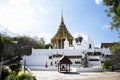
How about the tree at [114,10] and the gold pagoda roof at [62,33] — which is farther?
the gold pagoda roof at [62,33]

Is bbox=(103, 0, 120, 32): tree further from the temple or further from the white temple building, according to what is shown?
the temple

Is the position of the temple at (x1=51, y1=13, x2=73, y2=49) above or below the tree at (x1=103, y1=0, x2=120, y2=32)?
above

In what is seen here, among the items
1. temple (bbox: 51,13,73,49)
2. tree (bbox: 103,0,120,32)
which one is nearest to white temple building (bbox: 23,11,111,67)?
temple (bbox: 51,13,73,49)

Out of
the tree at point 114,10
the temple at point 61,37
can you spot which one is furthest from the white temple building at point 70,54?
the tree at point 114,10

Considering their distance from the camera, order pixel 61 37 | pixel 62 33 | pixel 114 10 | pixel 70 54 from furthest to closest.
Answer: pixel 62 33 → pixel 61 37 → pixel 70 54 → pixel 114 10

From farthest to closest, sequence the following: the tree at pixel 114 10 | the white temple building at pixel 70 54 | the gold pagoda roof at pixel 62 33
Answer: the gold pagoda roof at pixel 62 33, the white temple building at pixel 70 54, the tree at pixel 114 10

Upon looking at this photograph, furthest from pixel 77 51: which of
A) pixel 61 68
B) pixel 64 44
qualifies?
pixel 61 68

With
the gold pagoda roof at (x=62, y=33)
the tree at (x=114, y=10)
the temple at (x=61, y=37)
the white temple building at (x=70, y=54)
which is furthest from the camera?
the gold pagoda roof at (x=62, y=33)

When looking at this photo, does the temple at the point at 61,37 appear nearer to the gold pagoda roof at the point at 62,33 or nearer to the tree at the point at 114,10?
the gold pagoda roof at the point at 62,33

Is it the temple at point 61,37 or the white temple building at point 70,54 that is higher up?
the temple at point 61,37

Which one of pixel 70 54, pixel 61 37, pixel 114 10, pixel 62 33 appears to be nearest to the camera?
pixel 114 10

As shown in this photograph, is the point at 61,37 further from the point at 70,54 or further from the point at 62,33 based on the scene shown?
the point at 70,54

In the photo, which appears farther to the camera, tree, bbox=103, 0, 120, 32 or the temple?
the temple

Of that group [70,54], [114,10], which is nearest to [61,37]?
[70,54]
